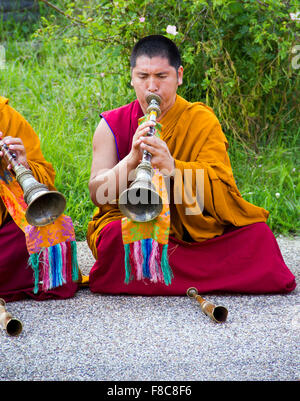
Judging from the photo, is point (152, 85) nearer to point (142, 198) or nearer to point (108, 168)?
point (108, 168)

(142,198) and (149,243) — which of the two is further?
(149,243)

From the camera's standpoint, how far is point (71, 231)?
3.59m

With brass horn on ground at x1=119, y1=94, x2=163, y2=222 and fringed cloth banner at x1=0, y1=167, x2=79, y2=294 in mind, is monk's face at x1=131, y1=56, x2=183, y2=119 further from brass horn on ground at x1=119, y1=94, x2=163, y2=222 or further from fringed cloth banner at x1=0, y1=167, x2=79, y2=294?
fringed cloth banner at x1=0, y1=167, x2=79, y2=294

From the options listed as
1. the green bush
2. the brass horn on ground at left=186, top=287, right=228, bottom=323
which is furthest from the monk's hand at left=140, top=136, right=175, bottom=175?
the green bush

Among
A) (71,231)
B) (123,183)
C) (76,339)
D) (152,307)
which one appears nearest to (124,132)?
(123,183)

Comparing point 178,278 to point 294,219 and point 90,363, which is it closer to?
point 90,363

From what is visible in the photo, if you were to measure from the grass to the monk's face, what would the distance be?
181 centimetres

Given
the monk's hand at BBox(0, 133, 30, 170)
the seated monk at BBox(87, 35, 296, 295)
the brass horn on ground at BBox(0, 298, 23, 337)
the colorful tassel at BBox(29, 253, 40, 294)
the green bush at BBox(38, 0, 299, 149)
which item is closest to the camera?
the brass horn on ground at BBox(0, 298, 23, 337)

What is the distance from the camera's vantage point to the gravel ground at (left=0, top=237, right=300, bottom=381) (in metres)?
2.81

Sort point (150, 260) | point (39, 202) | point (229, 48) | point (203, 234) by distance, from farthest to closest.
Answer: point (229, 48) < point (203, 234) < point (150, 260) < point (39, 202)

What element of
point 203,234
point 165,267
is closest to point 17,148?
point 165,267

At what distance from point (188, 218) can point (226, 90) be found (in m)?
2.39

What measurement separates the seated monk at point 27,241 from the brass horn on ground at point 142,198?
1.50 feet

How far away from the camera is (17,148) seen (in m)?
3.64
